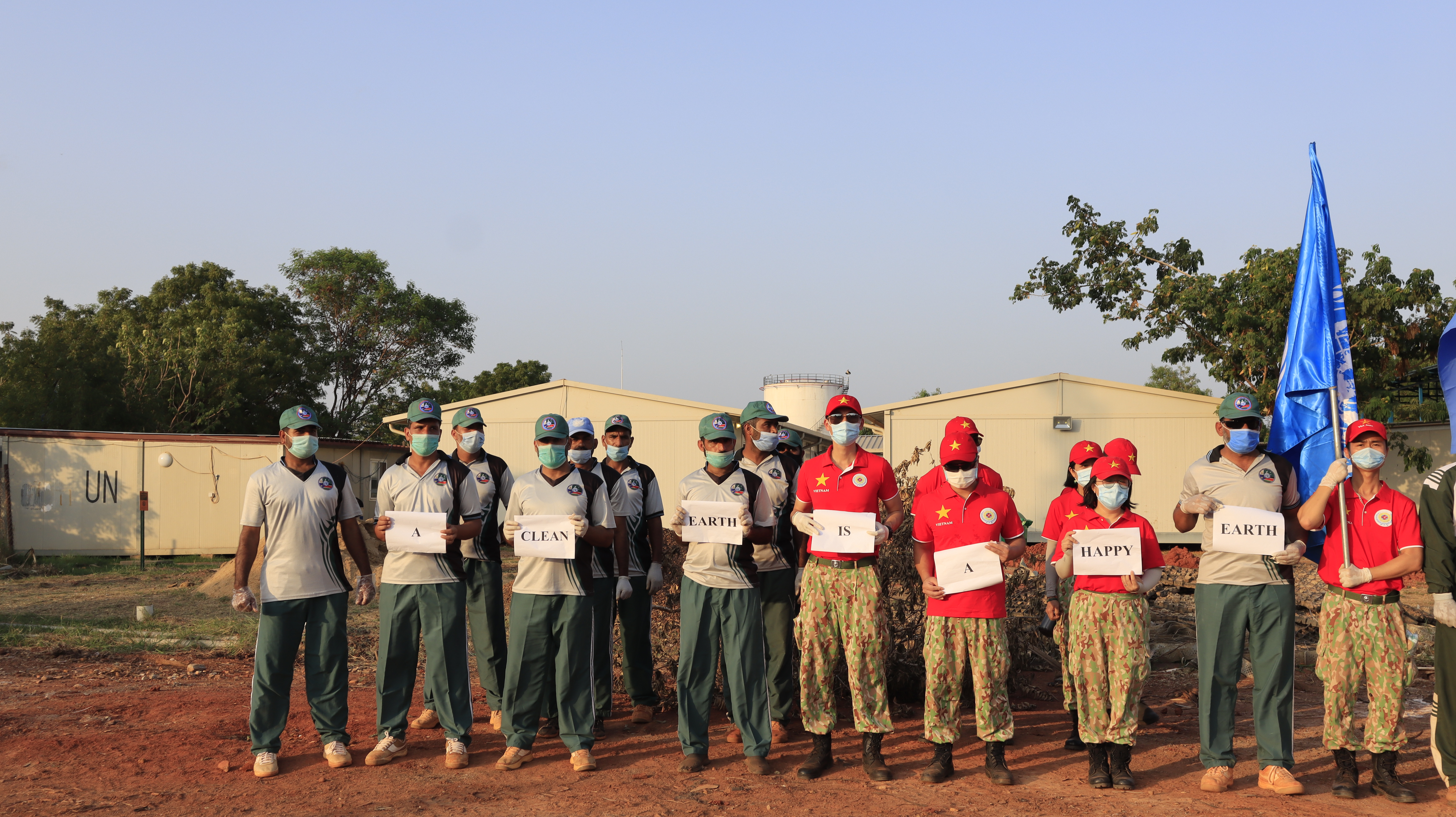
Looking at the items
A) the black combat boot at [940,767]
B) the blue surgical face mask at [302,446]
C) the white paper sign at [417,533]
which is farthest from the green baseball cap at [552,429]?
the black combat boot at [940,767]

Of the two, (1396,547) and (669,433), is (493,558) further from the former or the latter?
(669,433)

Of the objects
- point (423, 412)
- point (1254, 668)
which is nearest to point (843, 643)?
point (1254, 668)

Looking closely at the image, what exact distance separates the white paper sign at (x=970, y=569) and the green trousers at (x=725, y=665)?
118 centimetres

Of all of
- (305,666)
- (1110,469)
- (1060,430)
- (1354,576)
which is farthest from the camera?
(1060,430)

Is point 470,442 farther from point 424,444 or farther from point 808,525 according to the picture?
point 808,525

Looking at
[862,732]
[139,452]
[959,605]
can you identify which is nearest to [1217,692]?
[959,605]

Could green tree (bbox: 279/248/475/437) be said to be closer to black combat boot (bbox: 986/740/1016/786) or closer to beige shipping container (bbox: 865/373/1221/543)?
beige shipping container (bbox: 865/373/1221/543)

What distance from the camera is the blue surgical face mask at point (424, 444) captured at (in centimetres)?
644

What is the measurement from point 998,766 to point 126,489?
70.4 feet

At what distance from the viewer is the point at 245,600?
5.99 metres

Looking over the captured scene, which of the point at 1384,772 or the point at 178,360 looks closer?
the point at 1384,772

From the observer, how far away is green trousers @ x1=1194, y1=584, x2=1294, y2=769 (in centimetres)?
574

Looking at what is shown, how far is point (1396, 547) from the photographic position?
5699mm

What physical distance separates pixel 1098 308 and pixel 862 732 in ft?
54.1
